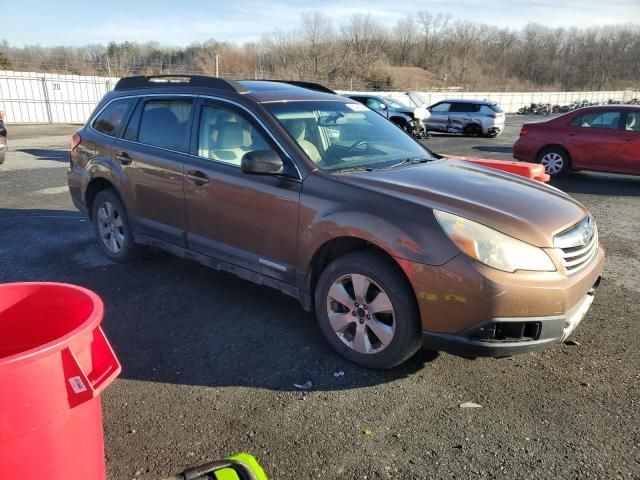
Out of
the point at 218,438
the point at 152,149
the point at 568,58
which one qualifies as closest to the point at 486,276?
the point at 218,438

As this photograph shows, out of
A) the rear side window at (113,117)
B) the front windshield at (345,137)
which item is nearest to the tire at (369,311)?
the front windshield at (345,137)

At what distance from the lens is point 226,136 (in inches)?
162

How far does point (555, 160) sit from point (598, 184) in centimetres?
100

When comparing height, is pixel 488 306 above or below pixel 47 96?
above

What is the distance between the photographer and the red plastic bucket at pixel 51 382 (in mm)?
1512

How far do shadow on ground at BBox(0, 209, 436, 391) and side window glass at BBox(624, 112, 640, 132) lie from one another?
919cm

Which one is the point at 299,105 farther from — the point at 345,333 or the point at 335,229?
the point at 345,333

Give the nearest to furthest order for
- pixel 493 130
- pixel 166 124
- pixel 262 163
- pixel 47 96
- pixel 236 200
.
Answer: pixel 262 163
pixel 236 200
pixel 166 124
pixel 493 130
pixel 47 96

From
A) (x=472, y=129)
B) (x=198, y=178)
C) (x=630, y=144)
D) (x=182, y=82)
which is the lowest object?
(x=472, y=129)

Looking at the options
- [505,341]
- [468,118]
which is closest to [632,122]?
[505,341]

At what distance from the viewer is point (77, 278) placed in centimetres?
486

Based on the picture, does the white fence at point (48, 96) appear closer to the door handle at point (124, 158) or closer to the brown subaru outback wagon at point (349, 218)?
the door handle at point (124, 158)

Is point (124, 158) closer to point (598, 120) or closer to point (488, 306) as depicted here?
point (488, 306)

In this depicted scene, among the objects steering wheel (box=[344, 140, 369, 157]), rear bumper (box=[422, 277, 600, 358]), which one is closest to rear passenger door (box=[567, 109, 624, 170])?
steering wheel (box=[344, 140, 369, 157])
